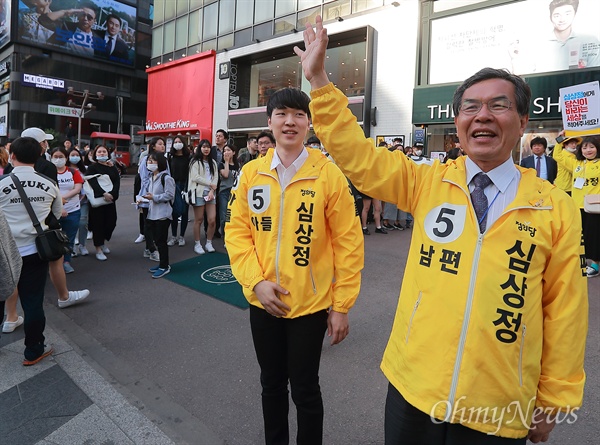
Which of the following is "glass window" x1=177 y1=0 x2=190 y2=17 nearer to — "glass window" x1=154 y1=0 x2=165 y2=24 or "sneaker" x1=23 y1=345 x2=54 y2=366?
"glass window" x1=154 y1=0 x2=165 y2=24

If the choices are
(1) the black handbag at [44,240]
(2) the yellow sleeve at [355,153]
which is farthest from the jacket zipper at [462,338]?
(1) the black handbag at [44,240]

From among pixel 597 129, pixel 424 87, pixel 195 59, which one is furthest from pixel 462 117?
pixel 195 59

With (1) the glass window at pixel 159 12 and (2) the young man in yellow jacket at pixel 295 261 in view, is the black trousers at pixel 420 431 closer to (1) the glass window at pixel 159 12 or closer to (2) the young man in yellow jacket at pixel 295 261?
(2) the young man in yellow jacket at pixel 295 261

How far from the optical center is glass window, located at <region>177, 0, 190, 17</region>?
22853 millimetres

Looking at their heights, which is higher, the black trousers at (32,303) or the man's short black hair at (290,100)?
the man's short black hair at (290,100)

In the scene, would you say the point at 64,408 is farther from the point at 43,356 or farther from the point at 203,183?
the point at 203,183

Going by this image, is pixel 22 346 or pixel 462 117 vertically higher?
pixel 462 117

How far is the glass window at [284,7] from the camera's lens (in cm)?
→ 1744

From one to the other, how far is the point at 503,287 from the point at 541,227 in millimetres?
247

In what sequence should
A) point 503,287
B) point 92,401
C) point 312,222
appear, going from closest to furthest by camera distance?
point 503,287, point 312,222, point 92,401

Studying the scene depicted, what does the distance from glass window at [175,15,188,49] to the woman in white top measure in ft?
63.7

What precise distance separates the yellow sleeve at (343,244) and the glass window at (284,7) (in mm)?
17715

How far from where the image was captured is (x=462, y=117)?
1500mm

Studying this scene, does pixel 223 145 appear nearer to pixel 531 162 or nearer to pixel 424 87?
pixel 531 162
